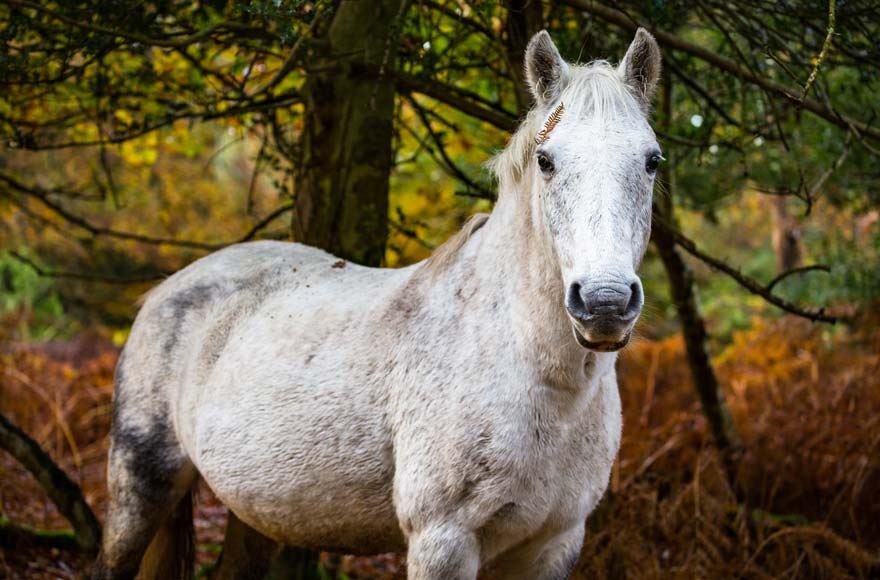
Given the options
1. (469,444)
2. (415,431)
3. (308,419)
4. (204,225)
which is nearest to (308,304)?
(308,419)

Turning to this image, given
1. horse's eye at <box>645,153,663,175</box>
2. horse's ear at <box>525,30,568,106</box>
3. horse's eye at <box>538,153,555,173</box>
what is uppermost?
horse's ear at <box>525,30,568,106</box>

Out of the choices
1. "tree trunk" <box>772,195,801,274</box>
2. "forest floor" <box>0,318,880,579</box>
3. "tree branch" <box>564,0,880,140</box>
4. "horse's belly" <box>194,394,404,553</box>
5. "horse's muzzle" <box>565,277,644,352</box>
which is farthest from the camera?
"tree trunk" <box>772,195,801,274</box>

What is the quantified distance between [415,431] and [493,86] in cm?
310

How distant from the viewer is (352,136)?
4.02 meters

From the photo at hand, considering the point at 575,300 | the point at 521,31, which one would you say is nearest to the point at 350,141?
the point at 521,31

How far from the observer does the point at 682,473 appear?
5551 millimetres

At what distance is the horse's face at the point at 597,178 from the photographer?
2.02 m

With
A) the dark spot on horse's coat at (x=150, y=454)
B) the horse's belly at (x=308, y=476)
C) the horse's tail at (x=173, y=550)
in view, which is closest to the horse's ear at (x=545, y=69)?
the horse's belly at (x=308, y=476)

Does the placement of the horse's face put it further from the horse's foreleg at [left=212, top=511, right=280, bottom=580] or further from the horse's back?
the horse's foreleg at [left=212, top=511, right=280, bottom=580]

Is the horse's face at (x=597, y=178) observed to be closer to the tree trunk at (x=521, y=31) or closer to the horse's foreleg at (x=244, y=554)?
the tree trunk at (x=521, y=31)

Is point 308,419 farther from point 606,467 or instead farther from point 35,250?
point 35,250

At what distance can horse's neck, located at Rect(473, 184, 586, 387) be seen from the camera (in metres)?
2.55

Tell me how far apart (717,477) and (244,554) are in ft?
10.5

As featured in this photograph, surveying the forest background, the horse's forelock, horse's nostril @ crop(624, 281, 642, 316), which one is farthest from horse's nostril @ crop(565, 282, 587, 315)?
the forest background
